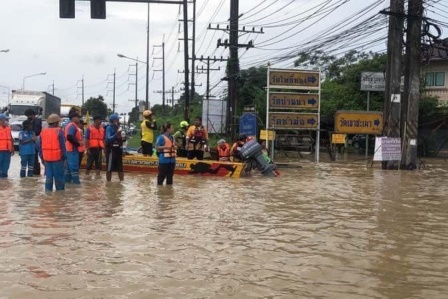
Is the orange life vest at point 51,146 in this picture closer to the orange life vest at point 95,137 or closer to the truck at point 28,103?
the orange life vest at point 95,137

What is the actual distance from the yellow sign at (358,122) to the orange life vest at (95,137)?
1218cm

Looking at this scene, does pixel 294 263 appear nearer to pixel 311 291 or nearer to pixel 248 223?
pixel 311 291

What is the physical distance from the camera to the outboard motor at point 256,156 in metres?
17.7

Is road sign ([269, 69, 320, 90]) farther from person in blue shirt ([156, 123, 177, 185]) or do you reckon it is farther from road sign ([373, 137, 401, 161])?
person in blue shirt ([156, 123, 177, 185])

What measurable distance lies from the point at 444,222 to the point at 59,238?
5.96 metres

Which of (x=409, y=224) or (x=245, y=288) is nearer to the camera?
(x=245, y=288)

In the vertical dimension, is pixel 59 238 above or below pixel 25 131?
below

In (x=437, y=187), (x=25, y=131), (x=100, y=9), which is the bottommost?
(x=437, y=187)

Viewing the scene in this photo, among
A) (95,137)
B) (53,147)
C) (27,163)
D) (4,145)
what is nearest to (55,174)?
(53,147)

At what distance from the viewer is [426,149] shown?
35812mm

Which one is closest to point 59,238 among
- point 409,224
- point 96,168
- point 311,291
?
point 311,291

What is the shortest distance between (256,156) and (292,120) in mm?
6236

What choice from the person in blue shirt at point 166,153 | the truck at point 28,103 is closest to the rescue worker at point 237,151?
the person in blue shirt at point 166,153

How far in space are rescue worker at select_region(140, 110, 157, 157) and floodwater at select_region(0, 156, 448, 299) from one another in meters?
4.31
